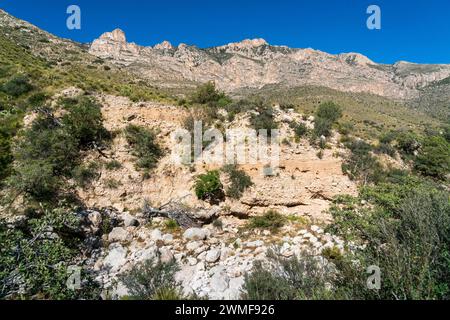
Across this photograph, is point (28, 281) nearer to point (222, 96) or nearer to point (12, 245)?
point (12, 245)

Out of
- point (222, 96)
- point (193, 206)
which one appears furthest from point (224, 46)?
point (193, 206)

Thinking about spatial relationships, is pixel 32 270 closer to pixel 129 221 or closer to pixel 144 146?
pixel 129 221

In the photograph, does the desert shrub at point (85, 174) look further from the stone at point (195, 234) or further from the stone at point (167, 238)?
the stone at point (195, 234)

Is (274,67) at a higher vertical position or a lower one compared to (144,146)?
higher

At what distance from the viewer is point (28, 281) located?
5078 mm

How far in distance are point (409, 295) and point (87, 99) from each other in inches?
600

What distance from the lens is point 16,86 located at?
14.5m

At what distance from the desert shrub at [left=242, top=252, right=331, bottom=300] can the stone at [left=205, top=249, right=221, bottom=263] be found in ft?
6.84

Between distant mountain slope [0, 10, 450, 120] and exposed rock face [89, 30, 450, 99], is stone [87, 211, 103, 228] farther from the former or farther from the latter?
exposed rock face [89, 30, 450, 99]

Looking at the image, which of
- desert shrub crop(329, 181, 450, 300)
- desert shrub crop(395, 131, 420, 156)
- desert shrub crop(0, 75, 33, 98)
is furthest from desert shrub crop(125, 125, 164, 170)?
desert shrub crop(395, 131, 420, 156)

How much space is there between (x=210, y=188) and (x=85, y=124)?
6.72 m

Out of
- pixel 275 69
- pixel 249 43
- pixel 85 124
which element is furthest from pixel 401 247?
pixel 249 43

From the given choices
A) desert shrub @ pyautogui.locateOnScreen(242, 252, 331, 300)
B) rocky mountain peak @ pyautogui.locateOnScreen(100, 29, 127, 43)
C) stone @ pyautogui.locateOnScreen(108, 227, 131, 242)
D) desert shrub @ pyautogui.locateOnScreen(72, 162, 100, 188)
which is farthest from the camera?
rocky mountain peak @ pyautogui.locateOnScreen(100, 29, 127, 43)

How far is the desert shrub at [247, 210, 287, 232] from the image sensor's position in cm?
1044
